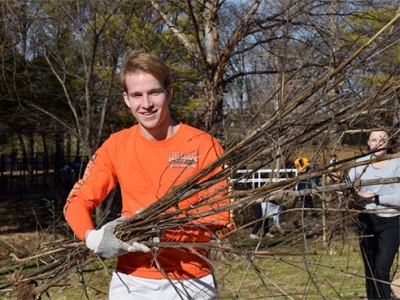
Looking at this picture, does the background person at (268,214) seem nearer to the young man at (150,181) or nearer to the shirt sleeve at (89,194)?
the young man at (150,181)

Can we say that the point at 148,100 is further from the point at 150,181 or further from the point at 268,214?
the point at 268,214

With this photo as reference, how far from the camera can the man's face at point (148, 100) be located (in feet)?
10.4


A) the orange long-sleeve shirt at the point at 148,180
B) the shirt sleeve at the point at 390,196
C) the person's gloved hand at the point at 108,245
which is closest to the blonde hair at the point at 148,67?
the orange long-sleeve shirt at the point at 148,180

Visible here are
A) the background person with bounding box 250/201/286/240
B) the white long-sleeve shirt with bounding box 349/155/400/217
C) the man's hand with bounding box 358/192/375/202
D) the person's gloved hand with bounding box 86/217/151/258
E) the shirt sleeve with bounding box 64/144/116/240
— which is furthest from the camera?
the white long-sleeve shirt with bounding box 349/155/400/217

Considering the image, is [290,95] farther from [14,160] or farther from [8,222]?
[14,160]

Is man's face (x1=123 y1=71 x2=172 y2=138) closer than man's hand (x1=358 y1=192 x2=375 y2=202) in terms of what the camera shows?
Yes

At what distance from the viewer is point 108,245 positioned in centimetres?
296

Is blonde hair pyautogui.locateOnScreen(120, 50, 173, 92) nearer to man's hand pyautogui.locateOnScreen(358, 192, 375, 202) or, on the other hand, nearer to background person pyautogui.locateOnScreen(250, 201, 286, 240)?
background person pyautogui.locateOnScreen(250, 201, 286, 240)

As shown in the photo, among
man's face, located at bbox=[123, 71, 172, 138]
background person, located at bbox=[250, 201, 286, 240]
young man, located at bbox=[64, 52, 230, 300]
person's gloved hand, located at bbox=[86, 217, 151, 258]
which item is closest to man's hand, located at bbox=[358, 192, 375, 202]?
background person, located at bbox=[250, 201, 286, 240]

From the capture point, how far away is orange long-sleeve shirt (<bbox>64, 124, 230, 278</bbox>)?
10.2ft

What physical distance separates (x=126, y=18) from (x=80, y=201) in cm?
889

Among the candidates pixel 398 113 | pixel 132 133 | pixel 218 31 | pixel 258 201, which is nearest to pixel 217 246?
pixel 258 201

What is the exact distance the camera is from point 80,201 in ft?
10.4

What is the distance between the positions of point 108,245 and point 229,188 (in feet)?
2.02
